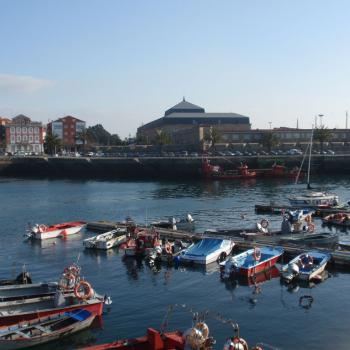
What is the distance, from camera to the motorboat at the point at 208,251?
37.8 m

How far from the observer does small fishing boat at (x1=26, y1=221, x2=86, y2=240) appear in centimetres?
4925

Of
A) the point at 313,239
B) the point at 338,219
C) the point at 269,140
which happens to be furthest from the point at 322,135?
the point at 313,239

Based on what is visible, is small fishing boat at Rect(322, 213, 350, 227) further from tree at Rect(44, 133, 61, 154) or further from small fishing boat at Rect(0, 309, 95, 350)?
tree at Rect(44, 133, 61, 154)

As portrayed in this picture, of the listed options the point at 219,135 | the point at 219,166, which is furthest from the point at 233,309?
the point at 219,135

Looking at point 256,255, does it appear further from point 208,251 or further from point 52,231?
point 52,231

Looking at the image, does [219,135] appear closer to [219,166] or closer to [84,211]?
[219,166]

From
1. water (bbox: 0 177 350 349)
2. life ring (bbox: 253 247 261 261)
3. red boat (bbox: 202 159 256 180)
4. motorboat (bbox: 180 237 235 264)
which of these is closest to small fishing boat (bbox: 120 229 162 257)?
water (bbox: 0 177 350 349)

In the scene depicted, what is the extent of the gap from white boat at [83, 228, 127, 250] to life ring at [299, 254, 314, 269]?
16.0 m

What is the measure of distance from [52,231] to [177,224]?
38.9 ft

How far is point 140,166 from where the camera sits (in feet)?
428

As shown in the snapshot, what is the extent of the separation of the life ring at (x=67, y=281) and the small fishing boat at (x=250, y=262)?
1012 cm

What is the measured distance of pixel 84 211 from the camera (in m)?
71.8

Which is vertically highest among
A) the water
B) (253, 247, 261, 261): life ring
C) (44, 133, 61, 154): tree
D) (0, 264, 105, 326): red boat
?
(44, 133, 61, 154): tree

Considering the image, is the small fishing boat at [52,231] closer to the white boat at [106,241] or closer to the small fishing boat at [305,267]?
the white boat at [106,241]
